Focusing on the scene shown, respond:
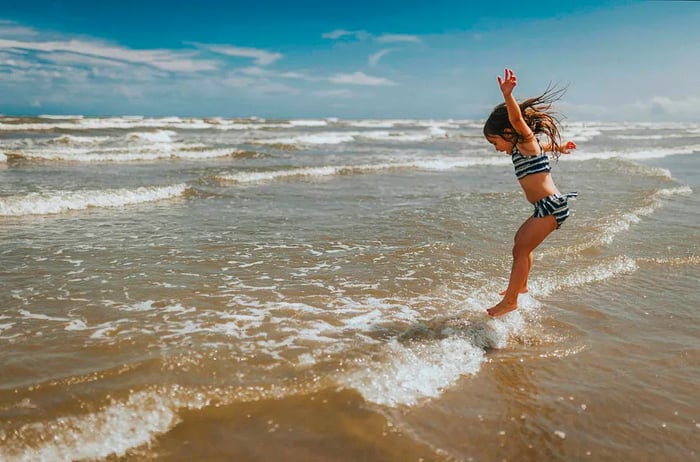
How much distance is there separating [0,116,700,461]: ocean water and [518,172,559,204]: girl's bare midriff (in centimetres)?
124

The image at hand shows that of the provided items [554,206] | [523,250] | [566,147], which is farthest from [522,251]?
[566,147]

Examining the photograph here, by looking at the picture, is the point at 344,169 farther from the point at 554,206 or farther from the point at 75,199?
the point at 554,206

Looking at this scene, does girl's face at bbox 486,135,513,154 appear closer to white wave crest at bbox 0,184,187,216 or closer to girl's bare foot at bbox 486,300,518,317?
girl's bare foot at bbox 486,300,518,317

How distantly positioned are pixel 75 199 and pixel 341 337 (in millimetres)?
8957

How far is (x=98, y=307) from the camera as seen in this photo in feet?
17.0

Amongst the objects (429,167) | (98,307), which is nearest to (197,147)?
(429,167)

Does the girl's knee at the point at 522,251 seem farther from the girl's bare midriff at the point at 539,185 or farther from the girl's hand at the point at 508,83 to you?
the girl's hand at the point at 508,83

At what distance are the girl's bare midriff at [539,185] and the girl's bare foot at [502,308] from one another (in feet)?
3.29

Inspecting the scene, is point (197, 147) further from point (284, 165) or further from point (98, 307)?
point (98, 307)

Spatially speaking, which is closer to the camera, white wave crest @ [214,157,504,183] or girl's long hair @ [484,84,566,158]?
girl's long hair @ [484,84,566,158]

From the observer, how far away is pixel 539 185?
4.73 meters

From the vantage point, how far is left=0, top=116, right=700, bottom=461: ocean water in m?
3.20

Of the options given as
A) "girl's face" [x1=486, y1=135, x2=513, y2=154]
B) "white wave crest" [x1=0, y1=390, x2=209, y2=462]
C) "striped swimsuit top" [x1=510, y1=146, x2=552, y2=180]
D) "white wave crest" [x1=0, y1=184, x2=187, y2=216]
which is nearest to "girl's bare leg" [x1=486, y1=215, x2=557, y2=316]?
"striped swimsuit top" [x1=510, y1=146, x2=552, y2=180]

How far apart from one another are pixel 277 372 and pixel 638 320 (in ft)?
12.2
